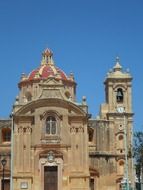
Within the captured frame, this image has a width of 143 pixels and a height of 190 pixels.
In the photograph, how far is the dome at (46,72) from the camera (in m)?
62.0

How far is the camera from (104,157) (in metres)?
54.8

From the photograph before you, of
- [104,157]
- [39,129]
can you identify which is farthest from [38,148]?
[104,157]

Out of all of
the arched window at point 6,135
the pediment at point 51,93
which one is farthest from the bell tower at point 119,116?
the arched window at point 6,135

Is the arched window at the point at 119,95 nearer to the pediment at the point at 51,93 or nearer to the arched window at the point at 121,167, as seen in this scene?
the arched window at the point at 121,167

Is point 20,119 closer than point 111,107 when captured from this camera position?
Yes

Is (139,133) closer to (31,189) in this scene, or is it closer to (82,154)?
(82,154)

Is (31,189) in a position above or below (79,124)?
below

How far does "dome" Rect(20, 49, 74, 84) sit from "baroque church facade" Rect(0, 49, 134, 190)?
7535mm

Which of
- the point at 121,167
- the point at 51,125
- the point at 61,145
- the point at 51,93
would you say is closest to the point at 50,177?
the point at 61,145

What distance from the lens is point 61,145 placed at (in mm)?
52875

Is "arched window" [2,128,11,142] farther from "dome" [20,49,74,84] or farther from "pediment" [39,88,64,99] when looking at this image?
"dome" [20,49,74,84]

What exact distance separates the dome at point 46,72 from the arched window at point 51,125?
8.26 meters

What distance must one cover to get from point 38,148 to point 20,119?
345cm

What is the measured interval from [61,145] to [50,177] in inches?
131
